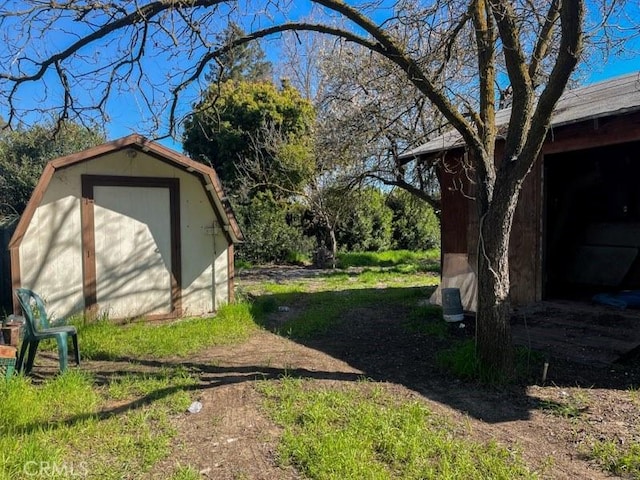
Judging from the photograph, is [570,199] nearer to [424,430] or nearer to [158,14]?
[424,430]

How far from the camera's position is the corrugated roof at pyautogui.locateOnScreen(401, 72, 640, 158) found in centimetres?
545

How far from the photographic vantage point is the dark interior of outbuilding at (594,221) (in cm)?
788

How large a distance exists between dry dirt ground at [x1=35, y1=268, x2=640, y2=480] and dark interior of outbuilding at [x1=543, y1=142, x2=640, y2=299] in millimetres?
3837

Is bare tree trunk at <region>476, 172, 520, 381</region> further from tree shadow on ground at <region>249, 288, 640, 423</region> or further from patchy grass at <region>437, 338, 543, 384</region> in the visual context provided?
tree shadow on ground at <region>249, 288, 640, 423</region>

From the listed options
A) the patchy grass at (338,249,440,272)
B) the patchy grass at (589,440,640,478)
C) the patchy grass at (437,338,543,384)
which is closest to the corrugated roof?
the patchy grass at (437,338,543,384)

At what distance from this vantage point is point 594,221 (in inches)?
339

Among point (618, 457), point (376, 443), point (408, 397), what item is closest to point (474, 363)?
point (408, 397)

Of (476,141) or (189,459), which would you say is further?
(476,141)

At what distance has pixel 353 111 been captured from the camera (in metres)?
12.8

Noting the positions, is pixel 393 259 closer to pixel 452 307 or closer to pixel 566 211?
pixel 566 211

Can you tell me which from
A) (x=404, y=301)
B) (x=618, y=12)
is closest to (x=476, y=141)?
(x=618, y=12)

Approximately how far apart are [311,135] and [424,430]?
14483 millimetres

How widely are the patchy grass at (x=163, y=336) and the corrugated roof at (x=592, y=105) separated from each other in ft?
13.4

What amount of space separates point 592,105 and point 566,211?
8.56 feet
